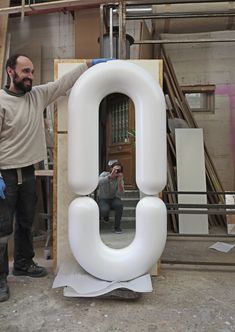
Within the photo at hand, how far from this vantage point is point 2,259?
187cm

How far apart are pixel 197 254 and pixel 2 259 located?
65.4 inches

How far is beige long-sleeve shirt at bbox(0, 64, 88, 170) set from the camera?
188cm

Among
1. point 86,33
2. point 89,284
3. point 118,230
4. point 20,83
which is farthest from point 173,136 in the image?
point 89,284

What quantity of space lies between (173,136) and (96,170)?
2438 millimetres

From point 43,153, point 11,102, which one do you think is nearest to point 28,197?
point 43,153

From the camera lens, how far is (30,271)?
2.15 meters

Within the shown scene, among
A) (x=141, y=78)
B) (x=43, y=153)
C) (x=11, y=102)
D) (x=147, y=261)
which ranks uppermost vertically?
(x=141, y=78)

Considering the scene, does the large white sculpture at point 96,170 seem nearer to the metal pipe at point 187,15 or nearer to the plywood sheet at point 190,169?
the metal pipe at point 187,15

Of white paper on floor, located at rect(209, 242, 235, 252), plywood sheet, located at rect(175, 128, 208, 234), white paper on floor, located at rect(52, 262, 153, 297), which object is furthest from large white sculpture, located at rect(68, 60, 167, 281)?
plywood sheet, located at rect(175, 128, 208, 234)

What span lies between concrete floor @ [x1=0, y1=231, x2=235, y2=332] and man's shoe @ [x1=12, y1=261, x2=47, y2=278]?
4 cm

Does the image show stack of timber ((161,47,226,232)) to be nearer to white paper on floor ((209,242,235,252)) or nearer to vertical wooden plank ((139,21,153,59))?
vertical wooden plank ((139,21,153,59))

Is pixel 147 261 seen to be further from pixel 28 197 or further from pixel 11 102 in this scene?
pixel 11 102

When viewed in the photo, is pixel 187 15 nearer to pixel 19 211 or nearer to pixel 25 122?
pixel 25 122

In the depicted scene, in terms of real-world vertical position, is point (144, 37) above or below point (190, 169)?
above
